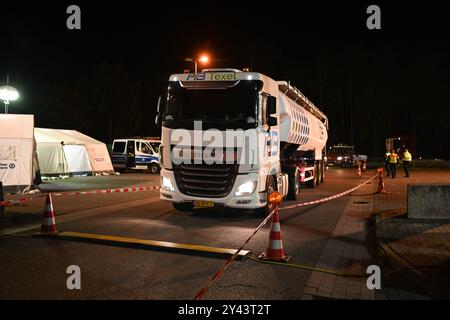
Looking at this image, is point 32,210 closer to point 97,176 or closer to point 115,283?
point 115,283

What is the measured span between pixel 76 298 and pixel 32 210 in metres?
8.14

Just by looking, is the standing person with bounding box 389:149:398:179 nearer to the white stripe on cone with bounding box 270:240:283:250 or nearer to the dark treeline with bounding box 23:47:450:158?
the white stripe on cone with bounding box 270:240:283:250

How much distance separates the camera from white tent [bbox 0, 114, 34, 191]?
17453mm

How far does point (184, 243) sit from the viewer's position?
8430 mm

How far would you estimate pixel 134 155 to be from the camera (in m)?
30.0

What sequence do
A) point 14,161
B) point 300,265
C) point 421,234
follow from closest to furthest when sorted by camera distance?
point 300,265, point 421,234, point 14,161

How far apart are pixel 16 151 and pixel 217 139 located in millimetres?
10604

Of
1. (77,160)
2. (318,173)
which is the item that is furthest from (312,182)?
(77,160)

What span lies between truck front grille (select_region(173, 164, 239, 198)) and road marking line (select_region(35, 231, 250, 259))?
2.70m

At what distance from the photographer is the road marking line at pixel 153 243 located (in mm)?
7616

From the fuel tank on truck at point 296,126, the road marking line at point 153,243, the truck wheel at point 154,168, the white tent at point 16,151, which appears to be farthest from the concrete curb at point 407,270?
the truck wheel at point 154,168

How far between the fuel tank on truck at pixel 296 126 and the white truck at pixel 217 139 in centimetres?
238
